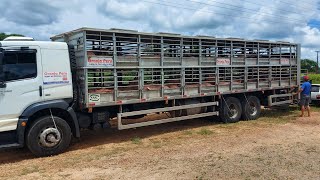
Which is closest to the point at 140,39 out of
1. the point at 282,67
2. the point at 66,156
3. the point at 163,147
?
the point at 163,147

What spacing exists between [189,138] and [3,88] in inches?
193

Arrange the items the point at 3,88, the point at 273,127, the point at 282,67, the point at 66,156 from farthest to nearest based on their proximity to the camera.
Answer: the point at 282,67
the point at 273,127
the point at 66,156
the point at 3,88

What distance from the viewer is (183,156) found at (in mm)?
7664

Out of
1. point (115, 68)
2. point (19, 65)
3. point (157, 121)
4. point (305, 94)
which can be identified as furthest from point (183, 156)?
point (305, 94)

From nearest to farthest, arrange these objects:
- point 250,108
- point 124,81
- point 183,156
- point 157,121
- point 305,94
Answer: point 183,156 → point 124,81 → point 157,121 → point 250,108 → point 305,94

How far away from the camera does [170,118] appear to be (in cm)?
1049

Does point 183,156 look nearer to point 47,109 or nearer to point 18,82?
point 47,109

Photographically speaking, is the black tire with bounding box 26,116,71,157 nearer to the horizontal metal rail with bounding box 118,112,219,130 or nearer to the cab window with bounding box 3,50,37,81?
the cab window with bounding box 3,50,37,81

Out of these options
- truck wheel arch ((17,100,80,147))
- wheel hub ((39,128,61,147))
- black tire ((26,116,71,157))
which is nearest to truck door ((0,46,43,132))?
truck wheel arch ((17,100,80,147))

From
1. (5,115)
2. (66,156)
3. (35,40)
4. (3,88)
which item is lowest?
(66,156)

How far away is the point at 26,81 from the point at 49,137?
4.36ft

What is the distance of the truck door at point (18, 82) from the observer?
24.3 feet

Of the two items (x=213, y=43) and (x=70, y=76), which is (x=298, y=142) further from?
(x=70, y=76)

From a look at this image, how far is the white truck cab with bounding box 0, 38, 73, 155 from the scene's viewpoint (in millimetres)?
7441
